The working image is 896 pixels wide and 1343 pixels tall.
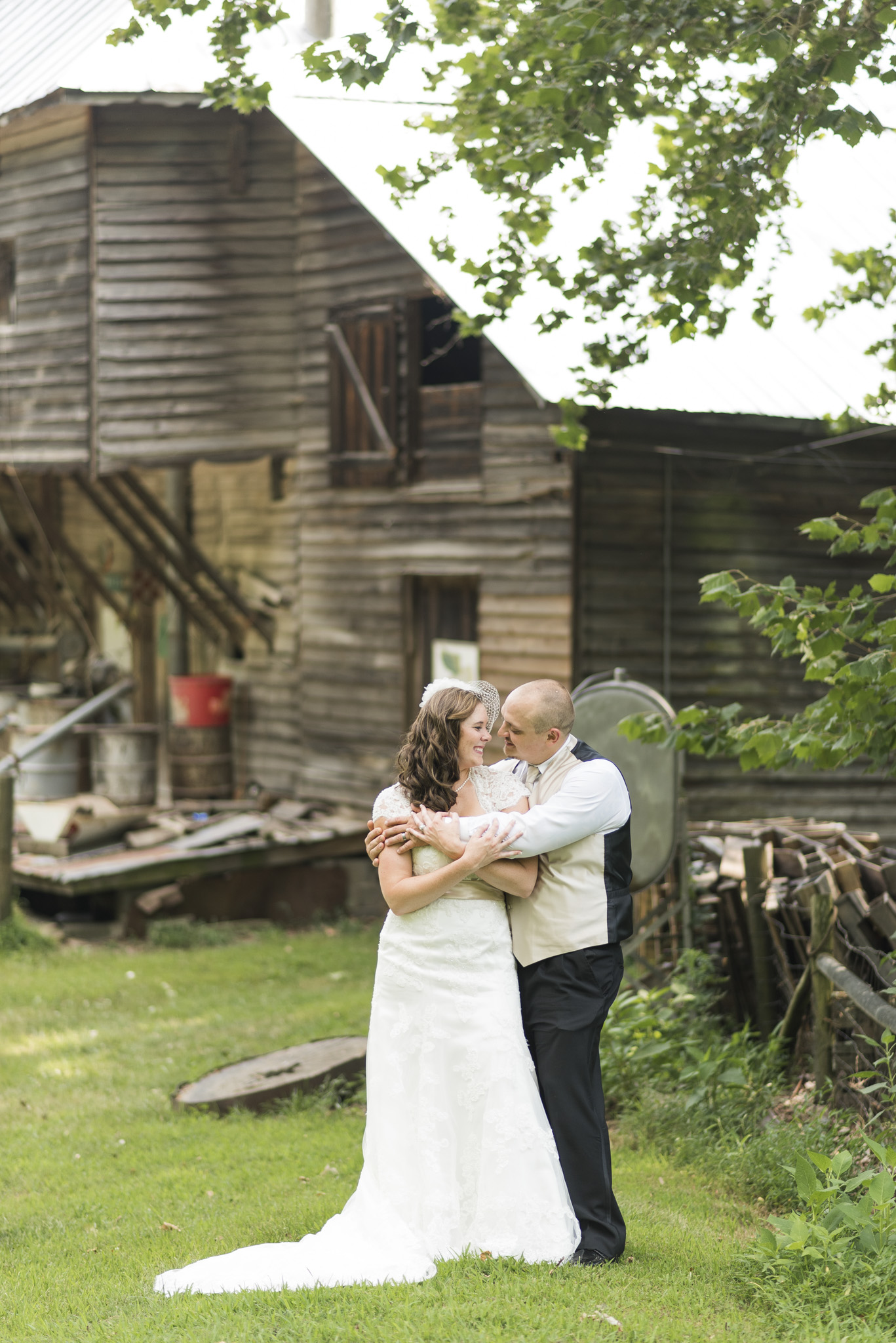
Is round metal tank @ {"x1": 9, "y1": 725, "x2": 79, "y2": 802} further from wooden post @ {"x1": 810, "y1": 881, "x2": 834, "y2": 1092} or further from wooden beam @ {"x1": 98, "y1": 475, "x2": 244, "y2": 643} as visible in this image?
wooden post @ {"x1": 810, "y1": 881, "x2": 834, "y2": 1092}

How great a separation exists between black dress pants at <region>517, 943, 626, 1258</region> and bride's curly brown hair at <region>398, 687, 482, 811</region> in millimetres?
632

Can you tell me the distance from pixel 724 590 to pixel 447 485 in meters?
6.31

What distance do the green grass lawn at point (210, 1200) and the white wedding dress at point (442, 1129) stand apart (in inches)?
5.3

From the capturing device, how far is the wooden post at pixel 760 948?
6547 millimetres

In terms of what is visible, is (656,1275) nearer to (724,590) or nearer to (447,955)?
(447,955)

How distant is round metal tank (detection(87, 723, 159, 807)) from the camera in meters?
13.0

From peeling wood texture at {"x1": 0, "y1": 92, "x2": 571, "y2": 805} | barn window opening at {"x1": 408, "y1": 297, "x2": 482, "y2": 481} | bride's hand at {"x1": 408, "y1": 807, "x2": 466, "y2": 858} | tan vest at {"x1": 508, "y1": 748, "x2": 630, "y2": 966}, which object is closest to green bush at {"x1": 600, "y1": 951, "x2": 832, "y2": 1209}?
tan vest at {"x1": 508, "y1": 748, "x2": 630, "y2": 966}

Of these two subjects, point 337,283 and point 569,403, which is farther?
point 337,283

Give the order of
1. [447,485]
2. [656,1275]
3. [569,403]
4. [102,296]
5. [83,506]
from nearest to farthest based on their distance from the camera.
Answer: [656,1275] → [569,403] → [447,485] → [102,296] → [83,506]

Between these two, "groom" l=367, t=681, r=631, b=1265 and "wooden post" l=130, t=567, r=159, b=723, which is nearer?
"groom" l=367, t=681, r=631, b=1265

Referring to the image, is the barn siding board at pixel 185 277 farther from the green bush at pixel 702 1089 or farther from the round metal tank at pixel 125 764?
the green bush at pixel 702 1089

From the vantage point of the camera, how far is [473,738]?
4.29 meters

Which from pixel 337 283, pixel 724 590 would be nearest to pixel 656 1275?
pixel 724 590

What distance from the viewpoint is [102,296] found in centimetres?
1242
